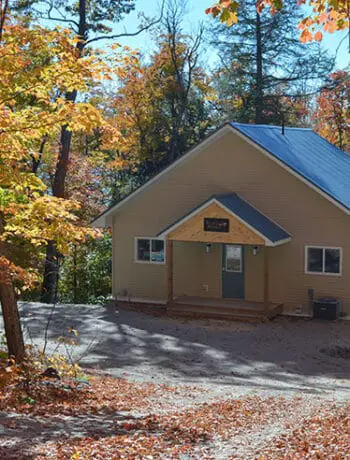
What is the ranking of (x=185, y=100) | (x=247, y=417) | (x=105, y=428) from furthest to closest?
1. (x=185, y=100)
2. (x=247, y=417)
3. (x=105, y=428)

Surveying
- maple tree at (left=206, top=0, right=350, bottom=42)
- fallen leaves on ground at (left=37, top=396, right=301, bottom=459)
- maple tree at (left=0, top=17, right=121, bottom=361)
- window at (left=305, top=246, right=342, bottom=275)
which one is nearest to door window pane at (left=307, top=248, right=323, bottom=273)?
window at (left=305, top=246, right=342, bottom=275)

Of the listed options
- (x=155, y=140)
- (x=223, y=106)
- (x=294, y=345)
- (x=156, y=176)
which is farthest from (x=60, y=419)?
(x=223, y=106)

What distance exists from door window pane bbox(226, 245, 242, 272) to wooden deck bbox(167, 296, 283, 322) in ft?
3.57

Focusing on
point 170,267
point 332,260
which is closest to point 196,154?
point 170,267

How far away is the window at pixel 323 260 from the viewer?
72.5ft

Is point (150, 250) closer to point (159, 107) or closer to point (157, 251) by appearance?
point (157, 251)

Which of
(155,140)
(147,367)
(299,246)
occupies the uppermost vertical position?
(155,140)

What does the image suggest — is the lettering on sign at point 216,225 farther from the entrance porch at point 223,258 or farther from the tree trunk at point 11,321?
the tree trunk at point 11,321

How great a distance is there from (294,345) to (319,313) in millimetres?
3285

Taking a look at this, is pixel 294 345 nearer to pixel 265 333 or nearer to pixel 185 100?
pixel 265 333

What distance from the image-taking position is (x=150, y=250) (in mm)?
25234

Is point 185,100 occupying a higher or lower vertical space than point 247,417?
higher

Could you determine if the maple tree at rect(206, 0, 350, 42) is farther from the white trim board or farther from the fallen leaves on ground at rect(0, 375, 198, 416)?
the white trim board

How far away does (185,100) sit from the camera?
3847cm
